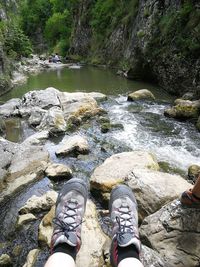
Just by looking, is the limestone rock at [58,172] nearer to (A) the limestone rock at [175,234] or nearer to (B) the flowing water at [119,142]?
(B) the flowing water at [119,142]

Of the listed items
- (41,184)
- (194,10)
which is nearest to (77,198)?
(41,184)

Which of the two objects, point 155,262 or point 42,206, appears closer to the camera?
point 155,262

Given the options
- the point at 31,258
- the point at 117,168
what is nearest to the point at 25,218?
the point at 31,258

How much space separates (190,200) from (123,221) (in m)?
0.99

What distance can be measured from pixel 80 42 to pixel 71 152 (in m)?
37.9

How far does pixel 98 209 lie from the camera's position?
5703mm

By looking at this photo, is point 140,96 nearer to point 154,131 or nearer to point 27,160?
point 154,131

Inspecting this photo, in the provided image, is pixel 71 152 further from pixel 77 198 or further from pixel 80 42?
pixel 80 42

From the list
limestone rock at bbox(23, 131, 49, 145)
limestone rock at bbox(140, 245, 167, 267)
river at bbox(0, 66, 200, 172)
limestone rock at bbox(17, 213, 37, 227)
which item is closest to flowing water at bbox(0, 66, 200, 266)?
river at bbox(0, 66, 200, 172)

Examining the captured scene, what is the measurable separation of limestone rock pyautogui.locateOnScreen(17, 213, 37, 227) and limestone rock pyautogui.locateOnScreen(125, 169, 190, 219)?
5.88 ft

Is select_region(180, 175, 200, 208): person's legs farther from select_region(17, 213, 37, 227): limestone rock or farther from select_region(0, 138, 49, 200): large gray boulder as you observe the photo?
select_region(0, 138, 49, 200): large gray boulder

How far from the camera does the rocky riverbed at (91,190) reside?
4035 mm

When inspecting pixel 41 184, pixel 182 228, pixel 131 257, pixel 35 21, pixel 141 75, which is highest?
pixel 131 257

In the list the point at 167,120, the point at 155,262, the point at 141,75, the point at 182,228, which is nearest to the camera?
the point at 155,262
